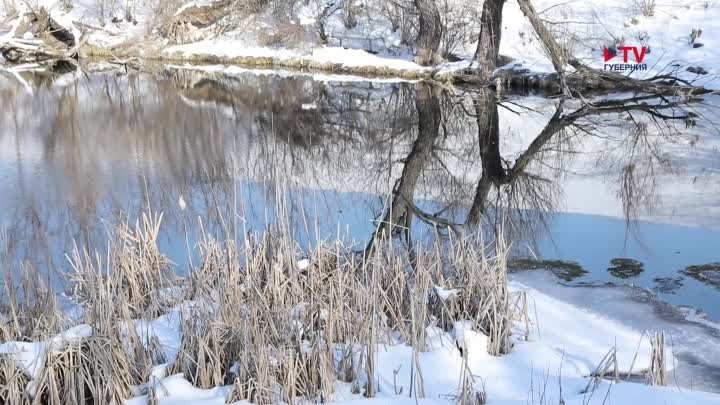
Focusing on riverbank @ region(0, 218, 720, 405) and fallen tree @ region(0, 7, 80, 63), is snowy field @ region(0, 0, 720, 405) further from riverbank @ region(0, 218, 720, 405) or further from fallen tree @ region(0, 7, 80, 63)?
fallen tree @ region(0, 7, 80, 63)

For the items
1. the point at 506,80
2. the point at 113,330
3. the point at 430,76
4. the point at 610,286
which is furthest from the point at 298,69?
the point at 113,330

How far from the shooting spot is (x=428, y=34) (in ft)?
61.5

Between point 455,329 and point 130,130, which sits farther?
point 130,130

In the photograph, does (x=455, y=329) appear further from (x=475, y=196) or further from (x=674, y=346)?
(x=475, y=196)

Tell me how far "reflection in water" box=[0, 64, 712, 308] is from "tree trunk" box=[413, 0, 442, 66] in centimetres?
148

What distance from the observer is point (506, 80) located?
58.1 feet

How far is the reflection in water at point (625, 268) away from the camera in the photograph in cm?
635

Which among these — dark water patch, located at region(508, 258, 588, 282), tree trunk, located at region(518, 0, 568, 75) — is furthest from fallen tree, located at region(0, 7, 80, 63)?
dark water patch, located at region(508, 258, 588, 282)

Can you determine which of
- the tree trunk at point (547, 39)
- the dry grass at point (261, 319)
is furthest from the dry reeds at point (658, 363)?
the tree trunk at point (547, 39)

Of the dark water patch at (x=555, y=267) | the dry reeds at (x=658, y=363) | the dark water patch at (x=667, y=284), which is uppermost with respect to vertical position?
the dry reeds at (x=658, y=363)

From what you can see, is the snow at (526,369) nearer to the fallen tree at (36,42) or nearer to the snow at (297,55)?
the snow at (297,55)

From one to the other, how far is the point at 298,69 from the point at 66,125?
9.65 meters

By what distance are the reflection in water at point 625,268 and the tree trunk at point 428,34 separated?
1223 centimetres

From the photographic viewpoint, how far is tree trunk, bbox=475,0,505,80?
17.1 meters
